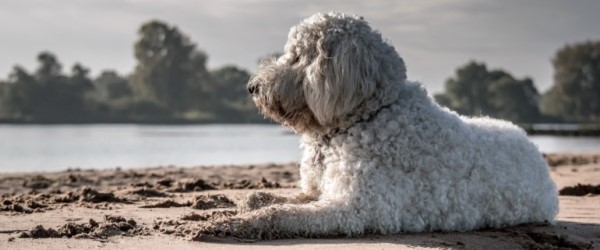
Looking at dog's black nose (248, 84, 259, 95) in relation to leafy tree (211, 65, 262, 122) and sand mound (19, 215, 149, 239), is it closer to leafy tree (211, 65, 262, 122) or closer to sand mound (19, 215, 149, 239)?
sand mound (19, 215, 149, 239)

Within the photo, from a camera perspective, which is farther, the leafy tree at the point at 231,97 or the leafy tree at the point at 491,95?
the leafy tree at the point at 491,95

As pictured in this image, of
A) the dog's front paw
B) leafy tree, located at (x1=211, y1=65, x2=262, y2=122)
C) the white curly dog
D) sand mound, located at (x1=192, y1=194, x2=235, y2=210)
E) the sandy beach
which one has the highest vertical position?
leafy tree, located at (x1=211, y1=65, x2=262, y2=122)

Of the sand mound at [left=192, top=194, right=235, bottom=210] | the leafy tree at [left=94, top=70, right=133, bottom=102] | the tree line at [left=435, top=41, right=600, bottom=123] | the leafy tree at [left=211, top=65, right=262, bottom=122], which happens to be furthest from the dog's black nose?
the leafy tree at [left=94, top=70, right=133, bottom=102]

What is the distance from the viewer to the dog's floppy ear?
20.7 ft

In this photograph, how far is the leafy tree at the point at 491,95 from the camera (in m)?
93.0

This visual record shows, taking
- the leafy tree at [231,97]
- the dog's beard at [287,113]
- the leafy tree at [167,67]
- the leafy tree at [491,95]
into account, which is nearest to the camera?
the dog's beard at [287,113]

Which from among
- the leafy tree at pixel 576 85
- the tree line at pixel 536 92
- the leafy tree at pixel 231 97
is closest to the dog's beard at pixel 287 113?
the leafy tree at pixel 231 97

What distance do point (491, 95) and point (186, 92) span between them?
37.3 meters

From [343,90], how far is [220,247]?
157 centimetres

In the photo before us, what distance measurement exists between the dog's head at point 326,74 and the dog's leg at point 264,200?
742mm

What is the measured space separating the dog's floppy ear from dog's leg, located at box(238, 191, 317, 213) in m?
0.95

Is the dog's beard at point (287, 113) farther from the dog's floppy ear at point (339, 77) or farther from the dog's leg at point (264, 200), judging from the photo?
the dog's leg at point (264, 200)

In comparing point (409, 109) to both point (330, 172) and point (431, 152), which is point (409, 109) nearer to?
point (431, 152)

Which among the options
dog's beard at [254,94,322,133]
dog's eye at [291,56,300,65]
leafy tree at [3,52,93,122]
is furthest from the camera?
leafy tree at [3,52,93,122]
